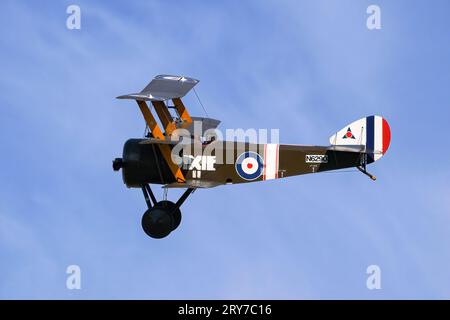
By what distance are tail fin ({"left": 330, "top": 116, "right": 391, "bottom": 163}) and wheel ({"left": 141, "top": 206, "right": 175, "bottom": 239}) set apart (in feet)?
11.9

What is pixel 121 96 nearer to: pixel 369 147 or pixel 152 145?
pixel 152 145

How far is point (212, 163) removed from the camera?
22.9 metres

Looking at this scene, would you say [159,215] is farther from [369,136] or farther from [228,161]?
[369,136]

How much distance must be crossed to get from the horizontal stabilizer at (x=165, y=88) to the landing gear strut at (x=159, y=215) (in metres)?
1.83

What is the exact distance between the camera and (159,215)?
22672 millimetres

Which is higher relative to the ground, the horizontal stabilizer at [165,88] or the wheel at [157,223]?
the horizontal stabilizer at [165,88]

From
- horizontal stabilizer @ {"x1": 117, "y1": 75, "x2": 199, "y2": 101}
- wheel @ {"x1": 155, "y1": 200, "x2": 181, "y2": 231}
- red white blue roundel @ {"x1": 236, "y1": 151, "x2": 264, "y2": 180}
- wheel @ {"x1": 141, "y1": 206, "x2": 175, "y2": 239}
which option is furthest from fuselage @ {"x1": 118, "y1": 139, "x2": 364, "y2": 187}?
horizontal stabilizer @ {"x1": 117, "y1": 75, "x2": 199, "y2": 101}

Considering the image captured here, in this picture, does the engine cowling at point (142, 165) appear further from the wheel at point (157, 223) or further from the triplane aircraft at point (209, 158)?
the wheel at point (157, 223)

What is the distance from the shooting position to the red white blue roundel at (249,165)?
2289cm

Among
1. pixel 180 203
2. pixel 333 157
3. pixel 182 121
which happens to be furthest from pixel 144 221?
pixel 333 157

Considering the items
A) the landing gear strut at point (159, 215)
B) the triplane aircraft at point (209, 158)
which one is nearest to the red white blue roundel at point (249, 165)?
the triplane aircraft at point (209, 158)

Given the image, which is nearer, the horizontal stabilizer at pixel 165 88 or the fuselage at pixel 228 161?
the horizontal stabilizer at pixel 165 88

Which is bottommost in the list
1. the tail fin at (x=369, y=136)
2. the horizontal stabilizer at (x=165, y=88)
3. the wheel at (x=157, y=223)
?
the wheel at (x=157, y=223)

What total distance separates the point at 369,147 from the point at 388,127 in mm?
550
